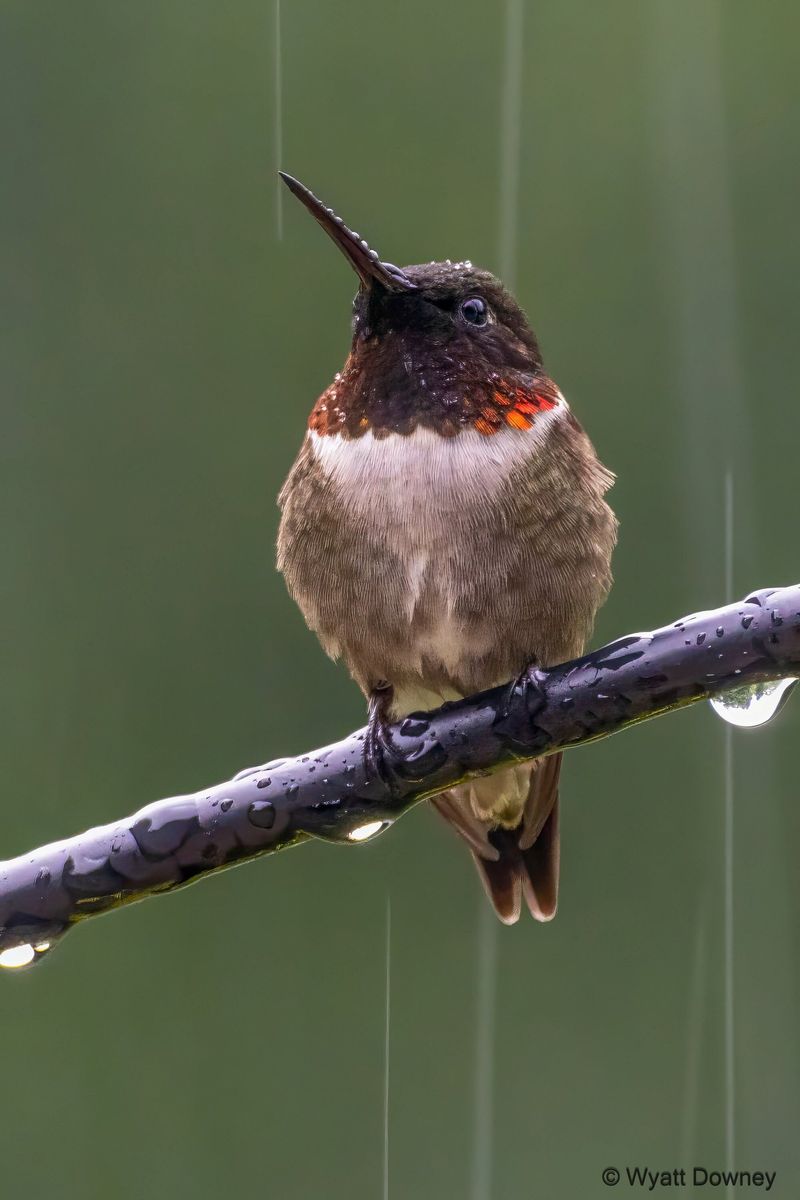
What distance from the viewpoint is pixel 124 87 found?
8.02m

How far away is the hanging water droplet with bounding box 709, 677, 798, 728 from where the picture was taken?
1.85m

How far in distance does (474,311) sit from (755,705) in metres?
1.55

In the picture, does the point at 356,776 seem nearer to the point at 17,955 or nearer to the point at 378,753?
the point at 378,753

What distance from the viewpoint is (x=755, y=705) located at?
191cm

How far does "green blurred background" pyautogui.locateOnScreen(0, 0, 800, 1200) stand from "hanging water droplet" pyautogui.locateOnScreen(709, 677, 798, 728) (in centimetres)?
421

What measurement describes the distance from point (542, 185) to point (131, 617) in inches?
142

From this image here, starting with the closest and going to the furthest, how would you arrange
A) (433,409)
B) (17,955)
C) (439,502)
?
(17,955) → (439,502) → (433,409)

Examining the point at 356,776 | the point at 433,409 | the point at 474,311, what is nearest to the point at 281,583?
the point at 474,311

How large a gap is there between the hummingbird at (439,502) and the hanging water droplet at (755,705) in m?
1.00

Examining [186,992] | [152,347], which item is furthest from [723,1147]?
[152,347]

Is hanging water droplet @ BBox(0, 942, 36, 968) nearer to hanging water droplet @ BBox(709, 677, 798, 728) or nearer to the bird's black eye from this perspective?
hanging water droplet @ BBox(709, 677, 798, 728)

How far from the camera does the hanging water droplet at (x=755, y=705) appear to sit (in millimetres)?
1854

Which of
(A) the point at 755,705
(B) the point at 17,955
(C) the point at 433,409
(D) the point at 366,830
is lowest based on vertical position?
(B) the point at 17,955

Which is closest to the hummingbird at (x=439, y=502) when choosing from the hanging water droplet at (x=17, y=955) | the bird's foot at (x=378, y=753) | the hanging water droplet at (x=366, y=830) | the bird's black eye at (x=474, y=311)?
the bird's black eye at (x=474, y=311)
